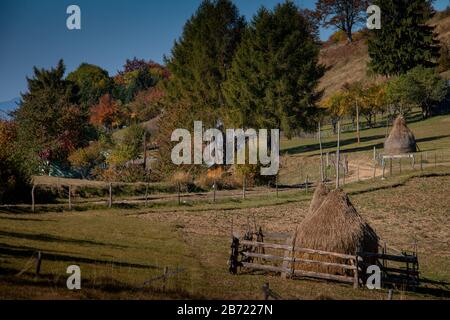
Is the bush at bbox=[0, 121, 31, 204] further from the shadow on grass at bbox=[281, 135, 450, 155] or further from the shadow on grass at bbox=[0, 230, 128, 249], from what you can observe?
the shadow on grass at bbox=[281, 135, 450, 155]

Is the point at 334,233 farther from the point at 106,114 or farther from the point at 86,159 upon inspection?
the point at 106,114

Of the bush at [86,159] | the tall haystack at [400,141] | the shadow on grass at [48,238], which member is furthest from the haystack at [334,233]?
the bush at [86,159]

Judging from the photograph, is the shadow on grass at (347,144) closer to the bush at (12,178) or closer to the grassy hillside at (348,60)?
the grassy hillside at (348,60)

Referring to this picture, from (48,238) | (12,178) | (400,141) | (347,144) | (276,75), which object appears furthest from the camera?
(347,144)

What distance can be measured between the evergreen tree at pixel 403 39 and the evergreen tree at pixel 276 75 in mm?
19818

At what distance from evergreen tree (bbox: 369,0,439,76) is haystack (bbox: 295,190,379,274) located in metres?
60.5

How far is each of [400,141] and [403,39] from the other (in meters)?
31.0

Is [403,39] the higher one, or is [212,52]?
Answer: [403,39]

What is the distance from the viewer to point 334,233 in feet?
61.6

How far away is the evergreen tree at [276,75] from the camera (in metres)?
58.3

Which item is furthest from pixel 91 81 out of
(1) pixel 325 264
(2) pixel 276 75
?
(1) pixel 325 264

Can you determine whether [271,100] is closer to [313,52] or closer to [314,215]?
[313,52]

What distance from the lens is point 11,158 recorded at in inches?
1323
